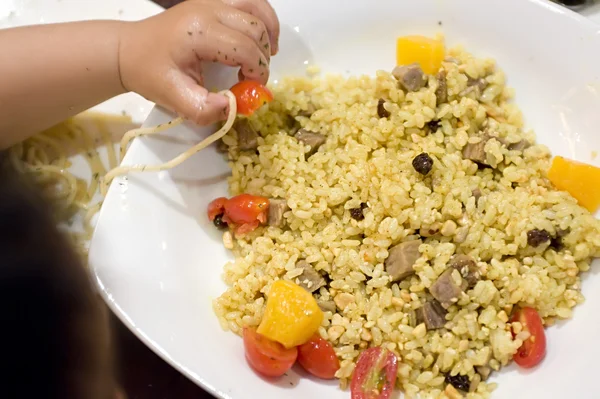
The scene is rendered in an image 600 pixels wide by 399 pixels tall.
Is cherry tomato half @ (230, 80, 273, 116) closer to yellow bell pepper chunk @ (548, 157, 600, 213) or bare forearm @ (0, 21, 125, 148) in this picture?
bare forearm @ (0, 21, 125, 148)

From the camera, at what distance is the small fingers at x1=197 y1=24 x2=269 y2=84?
3.81 ft

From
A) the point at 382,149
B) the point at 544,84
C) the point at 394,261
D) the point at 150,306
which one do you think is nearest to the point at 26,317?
the point at 150,306

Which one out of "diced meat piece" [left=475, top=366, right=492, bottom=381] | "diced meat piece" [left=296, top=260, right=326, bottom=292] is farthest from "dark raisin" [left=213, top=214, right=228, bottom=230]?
"diced meat piece" [left=475, top=366, right=492, bottom=381]

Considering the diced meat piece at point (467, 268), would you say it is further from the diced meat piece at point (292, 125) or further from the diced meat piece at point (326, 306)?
the diced meat piece at point (292, 125)

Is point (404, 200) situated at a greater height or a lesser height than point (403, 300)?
greater

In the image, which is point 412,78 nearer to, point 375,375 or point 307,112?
point 307,112

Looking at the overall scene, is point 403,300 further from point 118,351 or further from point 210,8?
point 210,8

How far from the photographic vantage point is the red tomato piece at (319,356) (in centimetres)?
111

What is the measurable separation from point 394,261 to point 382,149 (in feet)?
0.92

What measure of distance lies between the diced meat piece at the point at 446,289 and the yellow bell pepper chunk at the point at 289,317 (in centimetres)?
25

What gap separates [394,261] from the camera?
3.80 ft

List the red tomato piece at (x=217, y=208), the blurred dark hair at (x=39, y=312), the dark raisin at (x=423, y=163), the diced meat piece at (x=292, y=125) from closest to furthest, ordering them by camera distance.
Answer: the blurred dark hair at (x=39, y=312), the dark raisin at (x=423, y=163), the red tomato piece at (x=217, y=208), the diced meat piece at (x=292, y=125)

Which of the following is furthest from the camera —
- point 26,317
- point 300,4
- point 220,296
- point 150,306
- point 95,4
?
point 95,4

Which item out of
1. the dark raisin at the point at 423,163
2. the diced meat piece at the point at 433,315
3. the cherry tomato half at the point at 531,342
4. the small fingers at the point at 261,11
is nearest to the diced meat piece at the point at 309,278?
the diced meat piece at the point at 433,315
